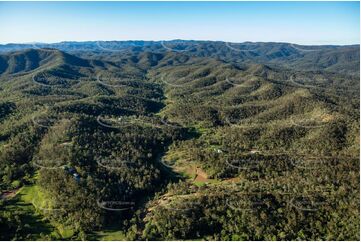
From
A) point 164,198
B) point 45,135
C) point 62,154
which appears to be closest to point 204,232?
point 164,198

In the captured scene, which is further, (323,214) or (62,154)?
(62,154)

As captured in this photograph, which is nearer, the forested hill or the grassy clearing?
the forested hill

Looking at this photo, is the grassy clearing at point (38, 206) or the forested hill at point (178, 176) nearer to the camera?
the forested hill at point (178, 176)

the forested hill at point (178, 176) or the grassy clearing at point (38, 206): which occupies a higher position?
the forested hill at point (178, 176)

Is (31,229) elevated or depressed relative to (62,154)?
depressed

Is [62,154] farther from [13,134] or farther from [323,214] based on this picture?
[323,214]

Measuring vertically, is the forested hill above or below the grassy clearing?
above

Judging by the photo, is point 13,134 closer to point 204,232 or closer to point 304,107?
point 204,232

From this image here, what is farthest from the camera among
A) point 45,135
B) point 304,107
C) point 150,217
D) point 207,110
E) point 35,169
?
point 207,110

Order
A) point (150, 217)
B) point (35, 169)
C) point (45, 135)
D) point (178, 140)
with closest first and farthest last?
1. point (150, 217)
2. point (35, 169)
3. point (45, 135)
4. point (178, 140)

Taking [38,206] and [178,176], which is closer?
[38,206]

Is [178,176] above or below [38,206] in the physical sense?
above
